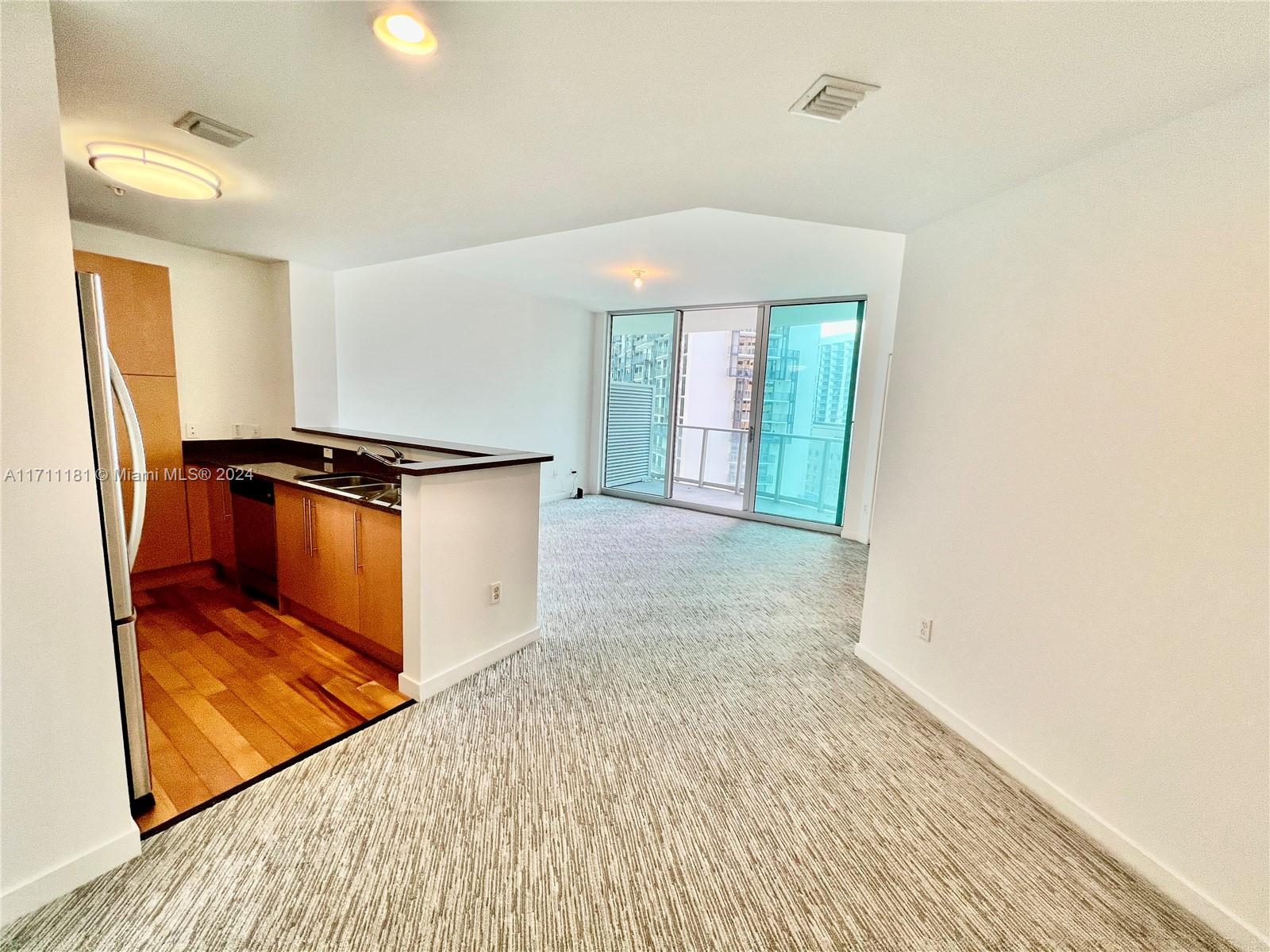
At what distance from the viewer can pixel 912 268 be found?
2.58 m

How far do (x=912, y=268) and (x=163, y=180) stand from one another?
3.42m

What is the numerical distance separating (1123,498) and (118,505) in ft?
10.0

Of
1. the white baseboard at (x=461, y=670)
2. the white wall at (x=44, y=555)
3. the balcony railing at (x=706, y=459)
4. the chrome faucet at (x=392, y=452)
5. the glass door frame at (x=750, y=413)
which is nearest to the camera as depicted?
the white wall at (x=44, y=555)

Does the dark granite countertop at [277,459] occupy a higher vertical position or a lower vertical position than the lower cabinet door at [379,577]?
higher

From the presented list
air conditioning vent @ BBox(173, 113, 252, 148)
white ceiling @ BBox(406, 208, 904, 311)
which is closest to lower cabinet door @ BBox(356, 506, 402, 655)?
air conditioning vent @ BBox(173, 113, 252, 148)

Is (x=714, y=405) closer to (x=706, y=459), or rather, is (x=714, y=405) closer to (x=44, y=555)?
(x=706, y=459)

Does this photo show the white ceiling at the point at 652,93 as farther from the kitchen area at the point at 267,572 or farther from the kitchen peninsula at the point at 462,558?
the kitchen peninsula at the point at 462,558

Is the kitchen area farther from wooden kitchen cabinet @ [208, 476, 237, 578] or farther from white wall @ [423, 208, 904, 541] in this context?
white wall @ [423, 208, 904, 541]

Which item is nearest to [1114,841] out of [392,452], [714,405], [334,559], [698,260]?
[334,559]

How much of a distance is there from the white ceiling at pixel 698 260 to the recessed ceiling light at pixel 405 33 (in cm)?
180

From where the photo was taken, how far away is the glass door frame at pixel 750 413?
17.9ft

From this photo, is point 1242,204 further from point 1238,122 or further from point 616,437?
point 616,437

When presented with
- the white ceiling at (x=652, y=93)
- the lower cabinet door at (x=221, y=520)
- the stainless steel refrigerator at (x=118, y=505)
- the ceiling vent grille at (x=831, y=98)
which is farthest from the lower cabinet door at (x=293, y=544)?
the ceiling vent grille at (x=831, y=98)

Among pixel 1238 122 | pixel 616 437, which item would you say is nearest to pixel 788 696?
pixel 1238 122
